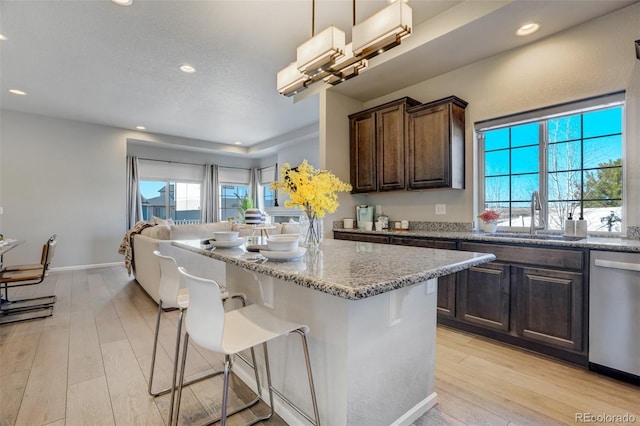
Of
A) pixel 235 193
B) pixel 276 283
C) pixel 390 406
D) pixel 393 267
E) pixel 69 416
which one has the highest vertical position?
pixel 235 193

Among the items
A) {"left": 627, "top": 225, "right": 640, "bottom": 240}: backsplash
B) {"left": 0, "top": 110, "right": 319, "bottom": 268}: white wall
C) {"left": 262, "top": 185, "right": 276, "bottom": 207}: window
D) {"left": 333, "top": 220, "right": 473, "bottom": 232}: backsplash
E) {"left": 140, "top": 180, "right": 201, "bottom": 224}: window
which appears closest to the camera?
{"left": 627, "top": 225, "right": 640, "bottom": 240}: backsplash

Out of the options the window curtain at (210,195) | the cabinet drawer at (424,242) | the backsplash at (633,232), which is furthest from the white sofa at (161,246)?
the window curtain at (210,195)

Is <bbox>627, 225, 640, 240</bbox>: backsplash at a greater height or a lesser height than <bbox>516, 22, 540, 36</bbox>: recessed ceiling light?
lesser

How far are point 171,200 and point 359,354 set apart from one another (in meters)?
7.57

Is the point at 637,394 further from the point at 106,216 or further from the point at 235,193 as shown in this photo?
the point at 235,193

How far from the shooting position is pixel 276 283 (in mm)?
1670

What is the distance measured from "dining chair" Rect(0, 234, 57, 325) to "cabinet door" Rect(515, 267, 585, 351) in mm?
4530

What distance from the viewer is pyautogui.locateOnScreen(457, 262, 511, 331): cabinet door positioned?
2.46 m

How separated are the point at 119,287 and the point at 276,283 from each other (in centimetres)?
401

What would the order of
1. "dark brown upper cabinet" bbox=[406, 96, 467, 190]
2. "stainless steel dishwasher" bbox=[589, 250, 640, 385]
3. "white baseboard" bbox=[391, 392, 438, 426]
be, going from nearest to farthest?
1. "white baseboard" bbox=[391, 392, 438, 426]
2. "stainless steel dishwasher" bbox=[589, 250, 640, 385]
3. "dark brown upper cabinet" bbox=[406, 96, 467, 190]

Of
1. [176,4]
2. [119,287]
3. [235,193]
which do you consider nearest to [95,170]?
[119,287]

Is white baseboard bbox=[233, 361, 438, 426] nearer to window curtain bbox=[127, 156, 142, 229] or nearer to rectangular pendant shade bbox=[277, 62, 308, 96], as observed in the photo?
rectangular pendant shade bbox=[277, 62, 308, 96]

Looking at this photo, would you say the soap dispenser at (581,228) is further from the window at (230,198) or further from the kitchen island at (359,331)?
the window at (230,198)

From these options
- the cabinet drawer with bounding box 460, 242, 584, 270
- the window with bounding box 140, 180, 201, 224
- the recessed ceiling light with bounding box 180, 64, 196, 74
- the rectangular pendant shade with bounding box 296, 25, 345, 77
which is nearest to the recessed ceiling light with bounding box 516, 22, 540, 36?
the rectangular pendant shade with bounding box 296, 25, 345, 77
